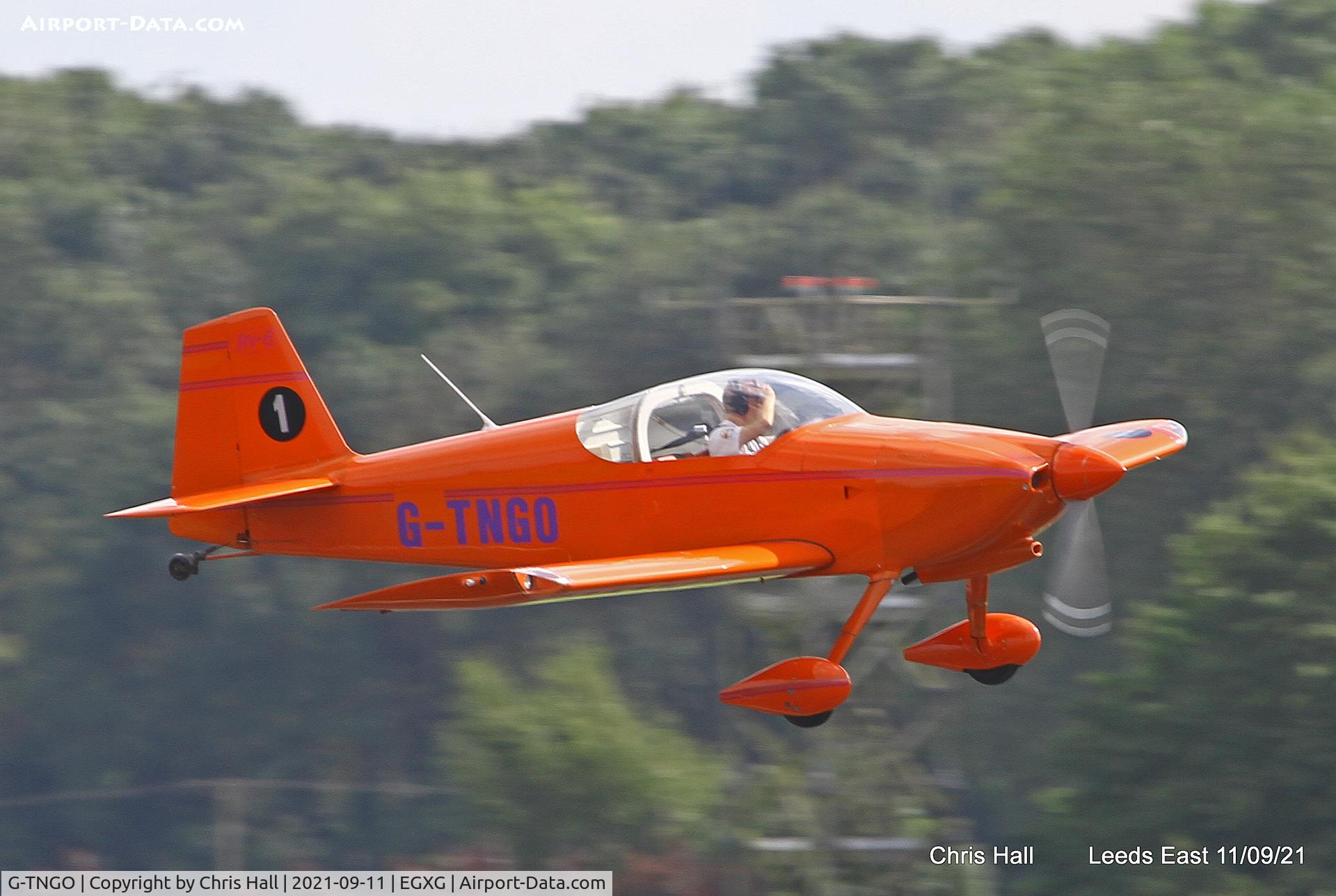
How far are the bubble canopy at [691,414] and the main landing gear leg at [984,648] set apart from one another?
1.47 m

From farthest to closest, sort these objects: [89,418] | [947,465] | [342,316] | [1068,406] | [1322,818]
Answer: [342,316] → [89,418] → [1322,818] → [1068,406] → [947,465]

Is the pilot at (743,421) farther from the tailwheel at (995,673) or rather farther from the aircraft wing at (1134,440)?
the tailwheel at (995,673)

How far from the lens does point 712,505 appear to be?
11031 millimetres

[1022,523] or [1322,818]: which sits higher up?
[1022,523]

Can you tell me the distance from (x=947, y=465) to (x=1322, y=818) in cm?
1833

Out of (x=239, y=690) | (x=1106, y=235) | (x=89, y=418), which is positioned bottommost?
(x=239, y=690)

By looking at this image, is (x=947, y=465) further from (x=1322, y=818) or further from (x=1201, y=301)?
(x=1201, y=301)

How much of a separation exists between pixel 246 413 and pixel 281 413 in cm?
27

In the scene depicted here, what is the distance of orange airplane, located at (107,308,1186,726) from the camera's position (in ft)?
34.3

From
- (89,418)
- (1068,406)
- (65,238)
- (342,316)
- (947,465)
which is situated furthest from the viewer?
(65,238)

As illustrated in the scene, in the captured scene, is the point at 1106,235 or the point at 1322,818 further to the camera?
the point at 1106,235

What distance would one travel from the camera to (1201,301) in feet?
135

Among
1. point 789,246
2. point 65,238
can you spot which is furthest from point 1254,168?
point 65,238

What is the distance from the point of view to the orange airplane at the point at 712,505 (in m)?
10.5
